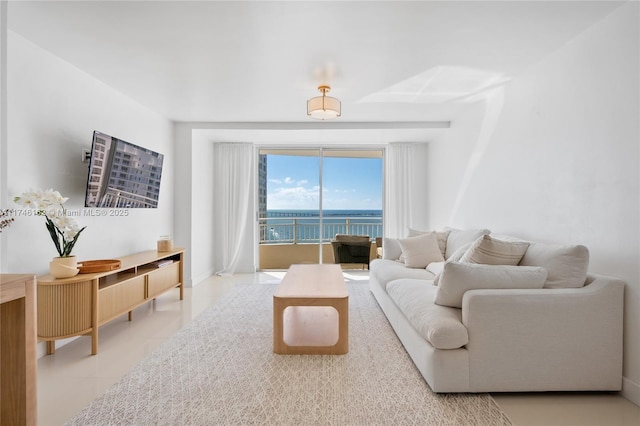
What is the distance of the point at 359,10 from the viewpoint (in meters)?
2.24

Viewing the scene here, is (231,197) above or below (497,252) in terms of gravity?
above

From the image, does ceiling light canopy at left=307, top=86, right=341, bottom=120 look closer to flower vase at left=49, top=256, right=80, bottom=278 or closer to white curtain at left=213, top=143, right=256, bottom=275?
flower vase at left=49, top=256, right=80, bottom=278

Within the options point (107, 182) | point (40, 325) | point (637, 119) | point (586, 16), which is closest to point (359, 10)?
point (586, 16)

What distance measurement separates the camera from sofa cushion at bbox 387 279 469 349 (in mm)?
2043

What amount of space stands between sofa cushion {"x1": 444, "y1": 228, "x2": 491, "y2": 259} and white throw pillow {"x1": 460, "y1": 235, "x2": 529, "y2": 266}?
0.83 m

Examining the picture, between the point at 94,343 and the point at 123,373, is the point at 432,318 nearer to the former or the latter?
the point at 123,373

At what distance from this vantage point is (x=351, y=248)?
6.04 m

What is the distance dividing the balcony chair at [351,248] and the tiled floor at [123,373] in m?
2.79

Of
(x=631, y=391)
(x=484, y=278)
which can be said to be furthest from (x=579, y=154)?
(x=631, y=391)

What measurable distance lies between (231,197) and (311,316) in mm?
3407

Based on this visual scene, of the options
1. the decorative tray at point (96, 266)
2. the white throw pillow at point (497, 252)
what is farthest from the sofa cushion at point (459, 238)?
the decorative tray at point (96, 266)

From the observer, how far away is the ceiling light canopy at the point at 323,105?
3.47m

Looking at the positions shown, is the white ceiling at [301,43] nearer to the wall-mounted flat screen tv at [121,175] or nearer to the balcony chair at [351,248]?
the wall-mounted flat screen tv at [121,175]

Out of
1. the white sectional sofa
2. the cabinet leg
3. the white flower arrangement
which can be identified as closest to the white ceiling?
the white flower arrangement
